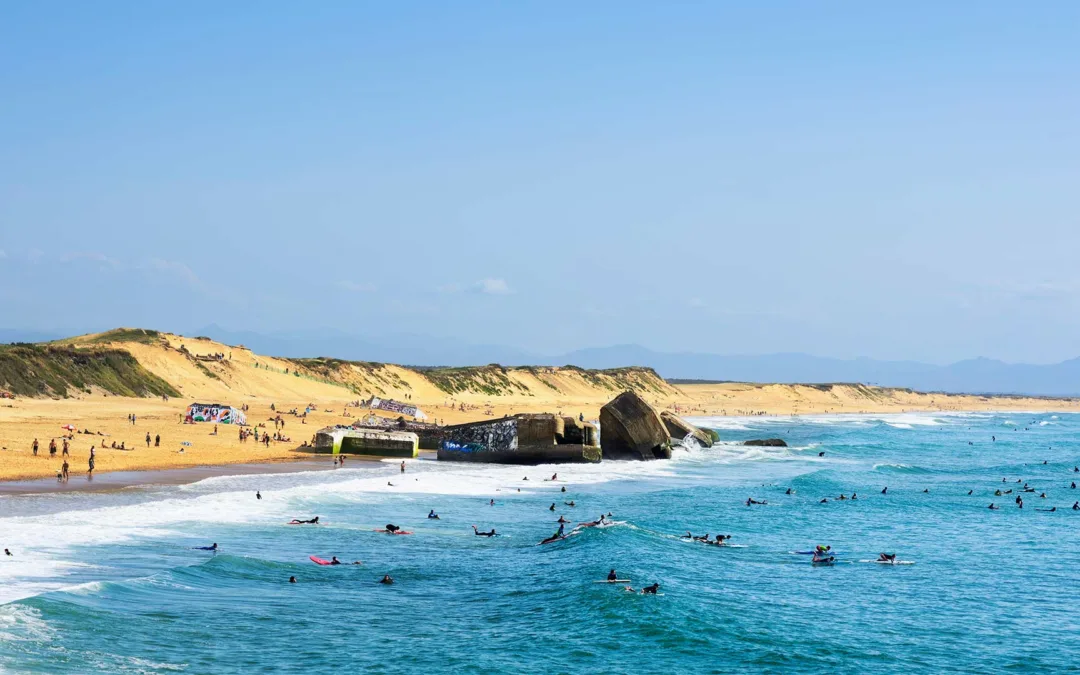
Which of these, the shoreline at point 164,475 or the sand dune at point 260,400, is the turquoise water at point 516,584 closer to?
the shoreline at point 164,475

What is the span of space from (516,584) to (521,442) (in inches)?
1306

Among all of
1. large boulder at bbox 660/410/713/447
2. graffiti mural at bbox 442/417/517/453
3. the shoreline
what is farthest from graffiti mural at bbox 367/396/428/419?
graffiti mural at bbox 442/417/517/453

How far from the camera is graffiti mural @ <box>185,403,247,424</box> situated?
72.4m

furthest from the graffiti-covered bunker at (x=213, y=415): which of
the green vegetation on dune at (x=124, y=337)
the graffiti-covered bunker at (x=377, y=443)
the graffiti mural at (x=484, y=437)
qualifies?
the green vegetation on dune at (x=124, y=337)

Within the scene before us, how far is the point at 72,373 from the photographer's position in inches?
3438

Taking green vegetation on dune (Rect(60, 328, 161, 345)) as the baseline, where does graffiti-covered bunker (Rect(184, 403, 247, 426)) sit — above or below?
below

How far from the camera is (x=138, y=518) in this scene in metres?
35.1

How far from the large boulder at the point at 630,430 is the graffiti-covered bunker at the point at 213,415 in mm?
26674

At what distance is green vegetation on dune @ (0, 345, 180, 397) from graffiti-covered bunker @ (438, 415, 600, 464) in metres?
39.2

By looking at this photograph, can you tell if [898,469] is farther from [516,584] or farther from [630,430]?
[516,584]

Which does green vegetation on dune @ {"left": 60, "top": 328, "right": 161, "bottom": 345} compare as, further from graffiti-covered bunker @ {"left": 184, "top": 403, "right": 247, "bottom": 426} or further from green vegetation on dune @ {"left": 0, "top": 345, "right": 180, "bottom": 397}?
graffiti-covered bunker @ {"left": 184, "top": 403, "right": 247, "bottom": 426}

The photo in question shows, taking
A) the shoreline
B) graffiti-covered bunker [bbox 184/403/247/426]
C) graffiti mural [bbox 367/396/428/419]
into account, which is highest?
graffiti mural [bbox 367/396/428/419]

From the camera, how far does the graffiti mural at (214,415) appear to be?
7244 cm

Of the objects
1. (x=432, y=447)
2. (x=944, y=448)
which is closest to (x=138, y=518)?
(x=432, y=447)
